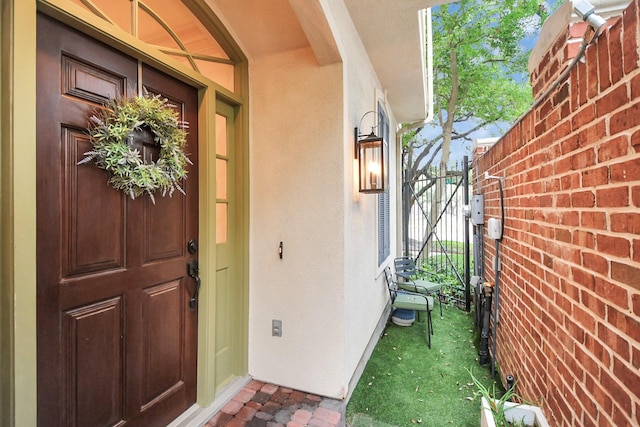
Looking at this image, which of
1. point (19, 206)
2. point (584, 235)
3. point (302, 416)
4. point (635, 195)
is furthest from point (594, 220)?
point (19, 206)

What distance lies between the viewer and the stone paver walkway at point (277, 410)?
6.33 ft

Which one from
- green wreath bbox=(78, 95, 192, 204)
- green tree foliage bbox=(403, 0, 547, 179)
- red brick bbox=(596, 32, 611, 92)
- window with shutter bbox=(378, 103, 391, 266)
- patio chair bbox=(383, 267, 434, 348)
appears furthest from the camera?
green tree foliage bbox=(403, 0, 547, 179)

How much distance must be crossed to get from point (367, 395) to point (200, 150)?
7.68ft

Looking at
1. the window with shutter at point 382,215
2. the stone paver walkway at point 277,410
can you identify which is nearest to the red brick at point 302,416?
the stone paver walkway at point 277,410

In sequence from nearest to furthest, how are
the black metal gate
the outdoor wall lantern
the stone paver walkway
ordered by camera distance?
the stone paver walkway
the outdoor wall lantern
the black metal gate

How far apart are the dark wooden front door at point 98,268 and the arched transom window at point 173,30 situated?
0.58ft

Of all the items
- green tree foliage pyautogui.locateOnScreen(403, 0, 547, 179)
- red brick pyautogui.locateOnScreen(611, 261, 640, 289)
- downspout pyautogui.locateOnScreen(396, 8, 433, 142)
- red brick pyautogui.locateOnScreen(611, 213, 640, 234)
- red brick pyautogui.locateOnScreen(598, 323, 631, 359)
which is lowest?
red brick pyautogui.locateOnScreen(598, 323, 631, 359)

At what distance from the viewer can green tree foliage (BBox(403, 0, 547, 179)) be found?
21.5ft

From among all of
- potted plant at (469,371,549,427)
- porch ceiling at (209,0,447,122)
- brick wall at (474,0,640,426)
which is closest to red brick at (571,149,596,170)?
brick wall at (474,0,640,426)

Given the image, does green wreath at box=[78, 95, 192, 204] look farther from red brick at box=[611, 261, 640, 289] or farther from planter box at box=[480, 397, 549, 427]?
planter box at box=[480, 397, 549, 427]

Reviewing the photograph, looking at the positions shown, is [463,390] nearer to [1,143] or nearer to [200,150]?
[200,150]

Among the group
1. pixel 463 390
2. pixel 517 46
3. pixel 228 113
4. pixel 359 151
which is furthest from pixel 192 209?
pixel 517 46

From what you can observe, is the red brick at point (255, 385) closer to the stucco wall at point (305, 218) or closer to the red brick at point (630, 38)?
the stucco wall at point (305, 218)

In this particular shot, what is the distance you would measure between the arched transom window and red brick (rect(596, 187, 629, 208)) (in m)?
2.33
